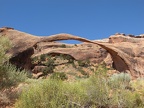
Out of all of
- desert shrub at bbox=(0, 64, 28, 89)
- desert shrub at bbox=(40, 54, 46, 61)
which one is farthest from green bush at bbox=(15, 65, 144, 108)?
desert shrub at bbox=(40, 54, 46, 61)

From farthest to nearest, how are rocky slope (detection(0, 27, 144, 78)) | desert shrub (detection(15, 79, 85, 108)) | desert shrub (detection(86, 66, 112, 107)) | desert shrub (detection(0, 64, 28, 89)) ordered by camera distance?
rocky slope (detection(0, 27, 144, 78)), desert shrub (detection(0, 64, 28, 89)), desert shrub (detection(86, 66, 112, 107)), desert shrub (detection(15, 79, 85, 108))

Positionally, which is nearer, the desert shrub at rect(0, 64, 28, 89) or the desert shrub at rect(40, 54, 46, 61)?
the desert shrub at rect(0, 64, 28, 89)

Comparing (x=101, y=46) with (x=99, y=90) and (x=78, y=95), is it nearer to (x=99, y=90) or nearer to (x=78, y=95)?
(x=99, y=90)

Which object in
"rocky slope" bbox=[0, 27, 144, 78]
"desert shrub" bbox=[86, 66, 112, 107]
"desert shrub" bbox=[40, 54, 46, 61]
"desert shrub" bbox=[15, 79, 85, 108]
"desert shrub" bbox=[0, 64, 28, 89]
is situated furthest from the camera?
"desert shrub" bbox=[40, 54, 46, 61]

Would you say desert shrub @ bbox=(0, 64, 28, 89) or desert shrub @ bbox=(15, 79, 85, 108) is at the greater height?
desert shrub @ bbox=(0, 64, 28, 89)

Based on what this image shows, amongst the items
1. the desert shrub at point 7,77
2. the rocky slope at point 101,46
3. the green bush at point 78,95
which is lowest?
the green bush at point 78,95

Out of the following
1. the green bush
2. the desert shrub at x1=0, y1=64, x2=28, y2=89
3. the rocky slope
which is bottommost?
the green bush

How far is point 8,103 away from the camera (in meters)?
8.16

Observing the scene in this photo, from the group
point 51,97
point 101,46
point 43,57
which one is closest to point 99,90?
point 51,97

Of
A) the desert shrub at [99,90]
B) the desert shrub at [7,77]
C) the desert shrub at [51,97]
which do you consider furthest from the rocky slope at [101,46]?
the desert shrub at [51,97]

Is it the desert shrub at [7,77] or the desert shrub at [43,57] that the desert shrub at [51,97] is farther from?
the desert shrub at [43,57]

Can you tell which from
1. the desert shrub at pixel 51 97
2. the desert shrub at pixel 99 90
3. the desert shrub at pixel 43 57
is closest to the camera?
the desert shrub at pixel 51 97

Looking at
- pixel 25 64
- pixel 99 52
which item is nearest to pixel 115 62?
pixel 25 64

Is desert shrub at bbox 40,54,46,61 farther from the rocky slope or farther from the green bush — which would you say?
the green bush
